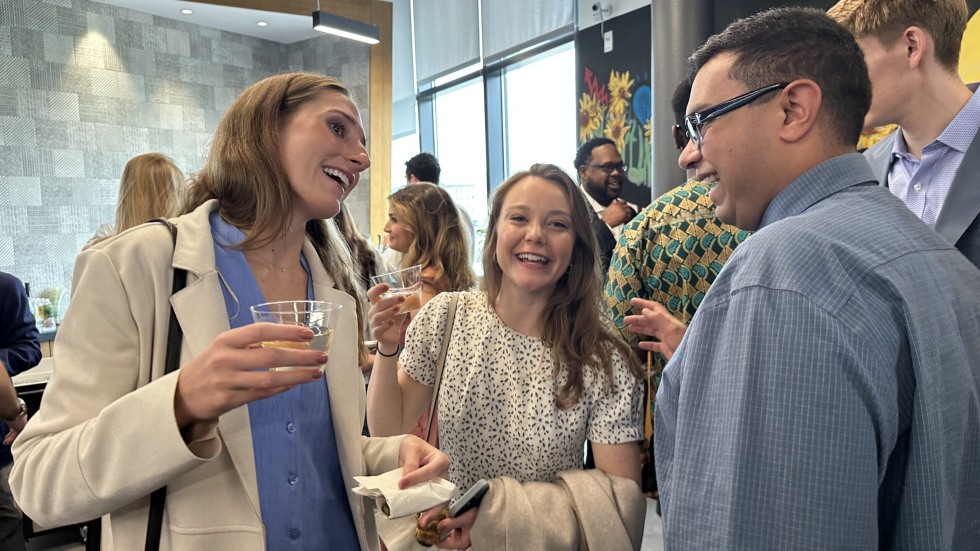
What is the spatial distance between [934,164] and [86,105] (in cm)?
877

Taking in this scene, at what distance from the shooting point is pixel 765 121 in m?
1.12

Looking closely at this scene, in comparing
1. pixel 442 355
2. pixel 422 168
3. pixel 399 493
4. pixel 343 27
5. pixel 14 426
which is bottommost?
pixel 14 426

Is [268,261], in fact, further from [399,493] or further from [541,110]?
[541,110]

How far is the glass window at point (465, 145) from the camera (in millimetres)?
8719

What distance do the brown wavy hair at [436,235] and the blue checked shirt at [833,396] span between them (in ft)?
7.15

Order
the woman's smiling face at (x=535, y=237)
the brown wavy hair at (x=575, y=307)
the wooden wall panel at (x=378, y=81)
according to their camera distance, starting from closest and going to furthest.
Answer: the brown wavy hair at (x=575, y=307)
the woman's smiling face at (x=535, y=237)
the wooden wall panel at (x=378, y=81)

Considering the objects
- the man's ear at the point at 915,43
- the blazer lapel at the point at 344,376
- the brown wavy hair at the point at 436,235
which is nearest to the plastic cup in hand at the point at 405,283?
the blazer lapel at the point at 344,376

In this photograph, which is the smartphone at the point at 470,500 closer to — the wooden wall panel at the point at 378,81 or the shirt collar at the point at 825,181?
the shirt collar at the point at 825,181

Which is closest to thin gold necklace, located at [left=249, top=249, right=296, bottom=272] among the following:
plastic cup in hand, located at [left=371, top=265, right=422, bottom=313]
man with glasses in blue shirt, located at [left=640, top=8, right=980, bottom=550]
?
plastic cup in hand, located at [left=371, top=265, right=422, bottom=313]

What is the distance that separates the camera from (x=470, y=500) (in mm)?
1576

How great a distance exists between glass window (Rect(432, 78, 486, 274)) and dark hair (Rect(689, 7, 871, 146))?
738cm

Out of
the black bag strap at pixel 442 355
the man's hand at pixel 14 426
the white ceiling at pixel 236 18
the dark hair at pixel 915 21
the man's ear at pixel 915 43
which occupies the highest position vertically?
the white ceiling at pixel 236 18

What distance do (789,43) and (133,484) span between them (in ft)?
4.17

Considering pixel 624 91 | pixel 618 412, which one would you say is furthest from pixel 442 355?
pixel 624 91
